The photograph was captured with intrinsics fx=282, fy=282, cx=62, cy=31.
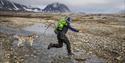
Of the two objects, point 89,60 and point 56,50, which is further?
point 56,50

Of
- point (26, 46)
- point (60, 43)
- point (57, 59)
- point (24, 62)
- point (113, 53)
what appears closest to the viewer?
point (24, 62)

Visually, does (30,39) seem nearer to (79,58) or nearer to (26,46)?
(26,46)

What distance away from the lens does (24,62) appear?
14.3 meters

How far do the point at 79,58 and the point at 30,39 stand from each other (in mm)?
5546

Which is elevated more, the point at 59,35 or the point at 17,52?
the point at 59,35

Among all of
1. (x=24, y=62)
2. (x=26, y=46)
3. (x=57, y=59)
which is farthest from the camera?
(x=26, y=46)

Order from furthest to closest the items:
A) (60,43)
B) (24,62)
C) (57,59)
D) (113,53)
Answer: (113,53), (60,43), (57,59), (24,62)

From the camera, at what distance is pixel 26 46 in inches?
790

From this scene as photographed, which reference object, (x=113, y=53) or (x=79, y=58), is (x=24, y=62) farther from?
(x=113, y=53)

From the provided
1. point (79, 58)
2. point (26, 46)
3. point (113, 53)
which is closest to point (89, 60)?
point (79, 58)

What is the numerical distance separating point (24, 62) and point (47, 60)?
4.42ft

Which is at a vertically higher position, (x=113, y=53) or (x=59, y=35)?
(x=59, y=35)

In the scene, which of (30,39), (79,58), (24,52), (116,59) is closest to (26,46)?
(30,39)

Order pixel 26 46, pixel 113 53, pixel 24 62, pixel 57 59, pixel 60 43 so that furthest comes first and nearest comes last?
pixel 26 46 < pixel 113 53 < pixel 60 43 < pixel 57 59 < pixel 24 62
